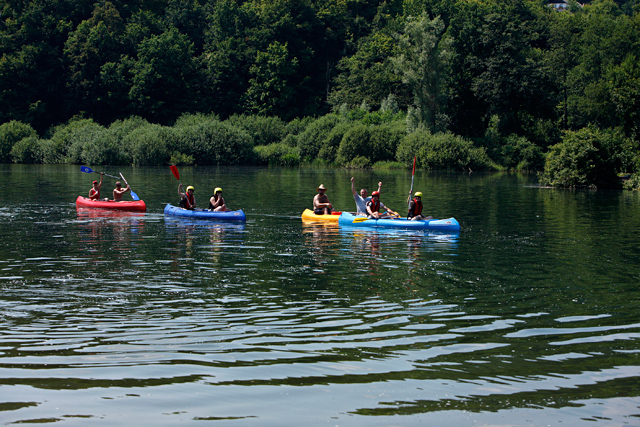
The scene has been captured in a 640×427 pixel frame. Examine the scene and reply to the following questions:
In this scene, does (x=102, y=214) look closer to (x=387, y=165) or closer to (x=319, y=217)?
(x=319, y=217)

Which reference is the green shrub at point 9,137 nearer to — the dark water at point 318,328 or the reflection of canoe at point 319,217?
the dark water at point 318,328

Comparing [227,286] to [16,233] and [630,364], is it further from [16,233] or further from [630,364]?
[16,233]

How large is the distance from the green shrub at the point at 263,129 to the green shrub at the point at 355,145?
11974 millimetres

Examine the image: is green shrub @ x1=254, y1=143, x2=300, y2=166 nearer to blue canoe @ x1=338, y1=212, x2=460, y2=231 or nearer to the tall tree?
the tall tree

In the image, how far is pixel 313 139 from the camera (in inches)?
2790

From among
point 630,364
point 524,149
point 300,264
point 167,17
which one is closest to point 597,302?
point 630,364

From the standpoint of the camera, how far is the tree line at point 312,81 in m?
65.0

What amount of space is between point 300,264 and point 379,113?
59.8 metres

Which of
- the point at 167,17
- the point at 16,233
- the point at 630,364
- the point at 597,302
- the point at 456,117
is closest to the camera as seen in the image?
the point at 630,364

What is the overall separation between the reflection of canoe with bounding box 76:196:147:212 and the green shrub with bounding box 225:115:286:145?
163ft

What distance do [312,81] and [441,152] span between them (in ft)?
125

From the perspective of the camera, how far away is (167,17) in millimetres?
98000

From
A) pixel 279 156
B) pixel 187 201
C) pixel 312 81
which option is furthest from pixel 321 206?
pixel 312 81

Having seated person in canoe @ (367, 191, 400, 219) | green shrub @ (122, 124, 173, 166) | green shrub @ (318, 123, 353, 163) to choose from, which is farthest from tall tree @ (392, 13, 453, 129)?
seated person in canoe @ (367, 191, 400, 219)
